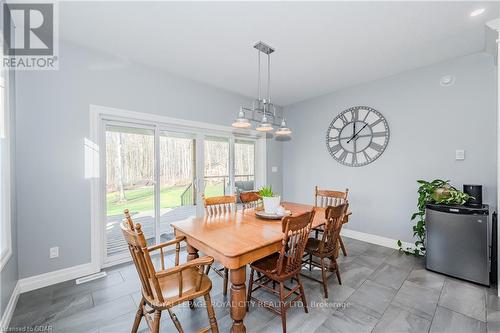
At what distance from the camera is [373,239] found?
11.9 ft

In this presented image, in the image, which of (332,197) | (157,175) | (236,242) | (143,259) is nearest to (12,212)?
(157,175)

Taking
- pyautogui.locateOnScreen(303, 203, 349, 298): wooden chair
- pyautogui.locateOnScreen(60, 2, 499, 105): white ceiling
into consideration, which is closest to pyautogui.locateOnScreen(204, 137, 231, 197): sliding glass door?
pyautogui.locateOnScreen(60, 2, 499, 105): white ceiling

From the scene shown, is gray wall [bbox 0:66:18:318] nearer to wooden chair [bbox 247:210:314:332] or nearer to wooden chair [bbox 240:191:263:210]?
wooden chair [bbox 247:210:314:332]

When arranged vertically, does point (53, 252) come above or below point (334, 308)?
above

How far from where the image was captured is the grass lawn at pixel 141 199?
2960mm

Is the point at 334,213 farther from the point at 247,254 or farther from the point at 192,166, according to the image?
the point at 192,166

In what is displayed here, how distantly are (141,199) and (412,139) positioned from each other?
4.12 metres

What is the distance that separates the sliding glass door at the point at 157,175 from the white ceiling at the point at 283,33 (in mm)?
1056

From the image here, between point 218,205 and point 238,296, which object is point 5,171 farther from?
point 238,296

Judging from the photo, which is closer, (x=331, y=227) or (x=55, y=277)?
(x=331, y=227)

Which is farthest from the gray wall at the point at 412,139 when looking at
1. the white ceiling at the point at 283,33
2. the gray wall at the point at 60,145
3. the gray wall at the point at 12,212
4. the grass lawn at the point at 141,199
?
the gray wall at the point at 12,212

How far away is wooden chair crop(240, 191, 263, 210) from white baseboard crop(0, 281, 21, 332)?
7.70ft

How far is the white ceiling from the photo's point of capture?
1982 mm

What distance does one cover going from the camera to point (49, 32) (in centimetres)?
229
